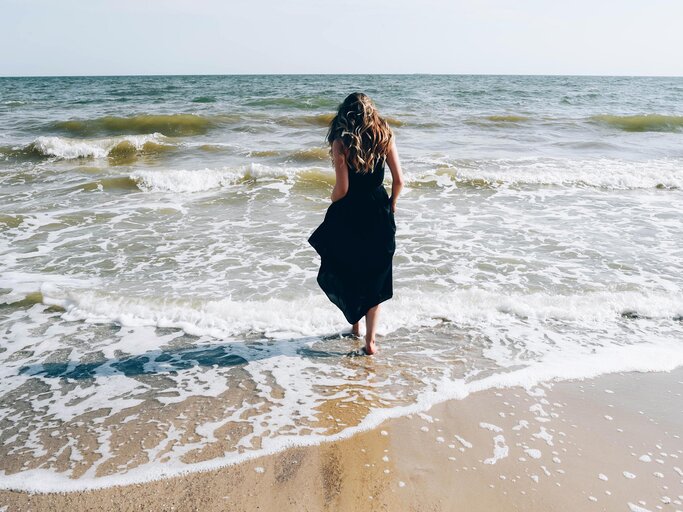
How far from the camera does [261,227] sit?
7602 millimetres

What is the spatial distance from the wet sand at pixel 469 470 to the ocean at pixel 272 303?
143 mm

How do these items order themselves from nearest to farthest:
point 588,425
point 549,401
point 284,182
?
point 588,425 → point 549,401 → point 284,182

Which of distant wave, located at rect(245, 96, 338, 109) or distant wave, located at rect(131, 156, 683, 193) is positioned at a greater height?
distant wave, located at rect(245, 96, 338, 109)

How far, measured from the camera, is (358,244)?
3.88 metres

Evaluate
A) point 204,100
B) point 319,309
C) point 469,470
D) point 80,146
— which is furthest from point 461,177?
point 204,100

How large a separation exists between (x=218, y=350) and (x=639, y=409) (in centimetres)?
310

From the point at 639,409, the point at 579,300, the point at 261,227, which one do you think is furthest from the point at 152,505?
the point at 261,227

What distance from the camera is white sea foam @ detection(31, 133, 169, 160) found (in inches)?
541

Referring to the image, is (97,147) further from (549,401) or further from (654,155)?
(654,155)

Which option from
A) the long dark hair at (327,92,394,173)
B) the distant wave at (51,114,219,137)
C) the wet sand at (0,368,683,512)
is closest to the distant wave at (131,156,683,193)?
the long dark hair at (327,92,394,173)

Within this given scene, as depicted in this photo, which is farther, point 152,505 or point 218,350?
point 218,350

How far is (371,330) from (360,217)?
947 mm

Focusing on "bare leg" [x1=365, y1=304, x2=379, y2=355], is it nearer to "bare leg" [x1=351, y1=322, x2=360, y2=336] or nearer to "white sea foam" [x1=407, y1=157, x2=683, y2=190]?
"bare leg" [x1=351, y1=322, x2=360, y2=336]

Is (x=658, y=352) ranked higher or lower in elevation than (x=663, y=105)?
lower
